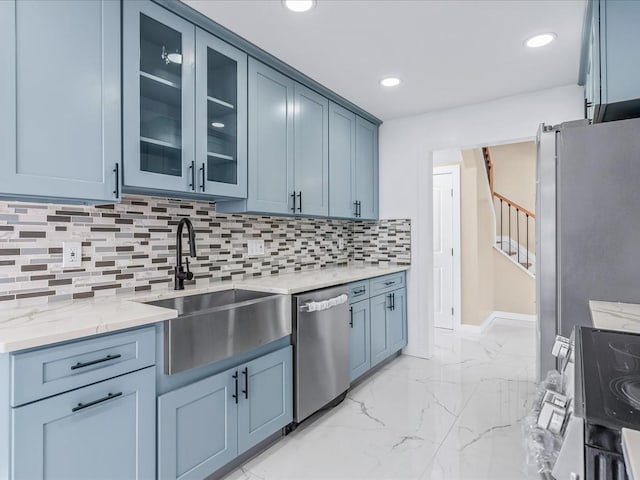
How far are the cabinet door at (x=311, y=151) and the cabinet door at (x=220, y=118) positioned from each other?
0.56 m

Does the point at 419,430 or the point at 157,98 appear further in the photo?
the point at 419,430

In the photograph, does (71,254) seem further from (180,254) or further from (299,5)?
(299,5)

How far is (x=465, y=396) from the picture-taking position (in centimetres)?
280

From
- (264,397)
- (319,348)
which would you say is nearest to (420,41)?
(319,348)

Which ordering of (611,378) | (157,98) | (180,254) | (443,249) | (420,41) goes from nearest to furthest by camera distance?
(611,378) < (157,98) < (180,254) < (420,41) < (443,249)

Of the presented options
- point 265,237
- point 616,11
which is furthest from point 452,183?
point 616,11

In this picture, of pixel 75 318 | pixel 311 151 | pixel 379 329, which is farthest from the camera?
pixel 379 329

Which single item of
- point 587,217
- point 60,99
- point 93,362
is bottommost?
point 93,362

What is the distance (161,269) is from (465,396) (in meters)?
2.35

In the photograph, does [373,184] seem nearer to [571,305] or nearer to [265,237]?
[265,237]

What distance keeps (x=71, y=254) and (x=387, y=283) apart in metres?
2.44

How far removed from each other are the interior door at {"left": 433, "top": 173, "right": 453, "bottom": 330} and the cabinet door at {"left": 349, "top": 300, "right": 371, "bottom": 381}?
1.93m

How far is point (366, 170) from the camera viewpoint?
3742 mm

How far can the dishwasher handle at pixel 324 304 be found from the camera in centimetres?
226
